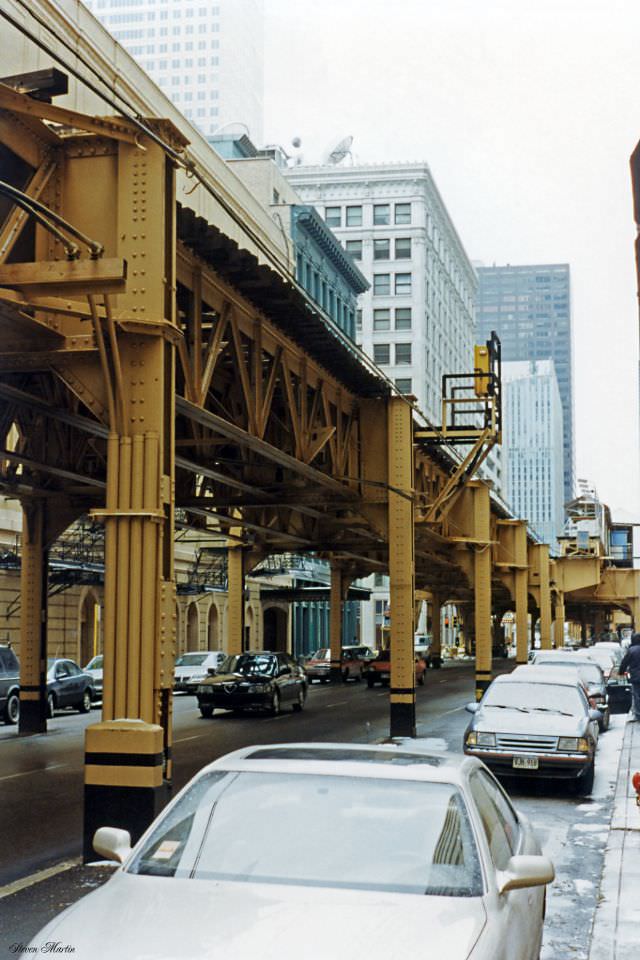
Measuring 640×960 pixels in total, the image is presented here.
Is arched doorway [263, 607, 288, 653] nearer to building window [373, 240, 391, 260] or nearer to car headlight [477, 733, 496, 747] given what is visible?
building window [373, 240, 391, 260]

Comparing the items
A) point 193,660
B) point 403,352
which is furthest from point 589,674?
point 403,352

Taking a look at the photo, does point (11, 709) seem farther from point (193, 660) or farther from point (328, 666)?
point (328, 666)

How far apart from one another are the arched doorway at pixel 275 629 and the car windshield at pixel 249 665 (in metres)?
40.0

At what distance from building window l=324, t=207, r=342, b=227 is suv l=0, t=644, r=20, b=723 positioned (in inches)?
3300

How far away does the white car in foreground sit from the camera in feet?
14.3

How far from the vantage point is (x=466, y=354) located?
134 metres

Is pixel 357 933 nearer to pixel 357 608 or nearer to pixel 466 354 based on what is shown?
pixel 357 608

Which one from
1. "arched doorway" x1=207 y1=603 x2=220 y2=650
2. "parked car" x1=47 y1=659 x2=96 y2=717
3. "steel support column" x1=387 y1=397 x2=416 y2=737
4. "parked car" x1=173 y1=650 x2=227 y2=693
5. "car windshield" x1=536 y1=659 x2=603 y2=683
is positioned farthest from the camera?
"arched doorway" x1=207 y1=603 x2=220 y2=650

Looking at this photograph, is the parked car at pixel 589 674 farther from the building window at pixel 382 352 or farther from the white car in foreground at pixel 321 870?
the building window at pixel 382 352

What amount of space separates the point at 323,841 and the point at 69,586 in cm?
3517

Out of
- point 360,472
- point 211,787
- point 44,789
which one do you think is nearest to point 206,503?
point 360,472

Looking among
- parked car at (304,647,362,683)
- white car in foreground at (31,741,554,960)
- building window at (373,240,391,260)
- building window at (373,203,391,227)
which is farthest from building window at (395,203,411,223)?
white car in foreground at (31,741,554,960)

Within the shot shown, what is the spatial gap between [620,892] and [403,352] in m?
97.0

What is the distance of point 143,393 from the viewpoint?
11.4 meters
